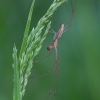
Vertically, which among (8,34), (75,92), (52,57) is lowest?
(75,92)

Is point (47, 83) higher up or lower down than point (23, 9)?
lower down

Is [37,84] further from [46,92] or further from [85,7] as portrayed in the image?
[85,7]

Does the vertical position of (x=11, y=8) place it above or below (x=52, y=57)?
above

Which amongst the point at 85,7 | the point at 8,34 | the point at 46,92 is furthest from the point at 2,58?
the point at 85,7

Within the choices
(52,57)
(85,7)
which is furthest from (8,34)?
(85,7)

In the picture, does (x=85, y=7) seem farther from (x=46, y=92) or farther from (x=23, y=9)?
(x=46, y=92)
